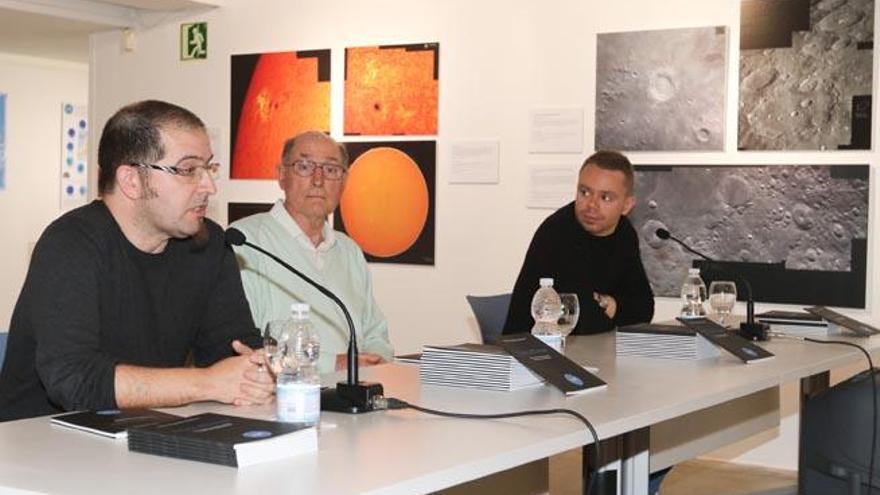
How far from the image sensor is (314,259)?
13.2ft

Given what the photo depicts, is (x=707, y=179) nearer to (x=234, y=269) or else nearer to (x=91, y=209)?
(x=234, y=269)

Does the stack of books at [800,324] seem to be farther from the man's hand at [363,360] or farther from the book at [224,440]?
the book at [224,440]

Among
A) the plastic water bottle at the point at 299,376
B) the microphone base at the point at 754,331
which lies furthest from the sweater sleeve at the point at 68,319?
the microphone base at the point at 754,331

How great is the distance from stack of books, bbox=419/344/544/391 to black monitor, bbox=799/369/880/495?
114 cm

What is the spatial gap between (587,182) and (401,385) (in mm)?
1694

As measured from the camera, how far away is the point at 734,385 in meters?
2.91

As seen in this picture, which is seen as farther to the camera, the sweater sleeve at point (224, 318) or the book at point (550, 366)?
the sweater sleeve at point (224, 318)

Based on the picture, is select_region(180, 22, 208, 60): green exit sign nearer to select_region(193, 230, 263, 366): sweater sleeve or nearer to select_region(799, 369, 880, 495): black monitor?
select_region(193, 230, 263, 366): sweater sleeve

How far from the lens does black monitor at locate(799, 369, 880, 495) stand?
11.3 feet

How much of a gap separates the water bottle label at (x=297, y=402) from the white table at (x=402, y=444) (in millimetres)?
61

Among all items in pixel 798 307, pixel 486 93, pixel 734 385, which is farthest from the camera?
pixel 486 93

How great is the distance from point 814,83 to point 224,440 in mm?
4284

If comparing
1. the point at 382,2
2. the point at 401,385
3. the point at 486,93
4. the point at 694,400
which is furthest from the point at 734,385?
the point at 382,2

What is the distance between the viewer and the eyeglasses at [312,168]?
4.08 m
